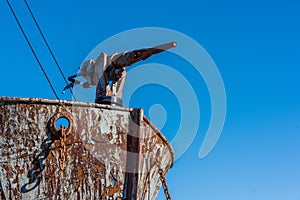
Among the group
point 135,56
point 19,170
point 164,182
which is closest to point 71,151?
point 19,170

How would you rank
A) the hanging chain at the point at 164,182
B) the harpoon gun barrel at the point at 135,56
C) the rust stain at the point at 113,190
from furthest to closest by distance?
the harpoon gun barrel at the point at 135,56 → the hanging chain at the point at 164,182 → the rust stain at the point at 113,190

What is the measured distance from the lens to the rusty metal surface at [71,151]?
4.96m

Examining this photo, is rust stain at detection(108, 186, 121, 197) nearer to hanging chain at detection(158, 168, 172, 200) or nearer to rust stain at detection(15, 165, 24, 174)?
hanging chain at detection(158, 168, 172, 200)

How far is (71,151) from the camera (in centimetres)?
510

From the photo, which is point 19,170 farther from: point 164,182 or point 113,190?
point 164,182

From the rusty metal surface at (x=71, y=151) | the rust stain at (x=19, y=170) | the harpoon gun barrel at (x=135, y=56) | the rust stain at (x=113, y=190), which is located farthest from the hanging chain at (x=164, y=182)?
the rust stain at (x=19, y=170)

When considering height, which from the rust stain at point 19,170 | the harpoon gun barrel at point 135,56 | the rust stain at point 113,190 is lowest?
the rust stain at point 113,190

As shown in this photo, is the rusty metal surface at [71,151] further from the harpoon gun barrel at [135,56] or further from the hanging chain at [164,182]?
the harpoon gun barrel at [135,56]

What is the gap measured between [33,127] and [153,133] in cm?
145

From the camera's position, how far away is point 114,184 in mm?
5234

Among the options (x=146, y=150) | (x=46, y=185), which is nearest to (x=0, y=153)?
(x=46, y=185)

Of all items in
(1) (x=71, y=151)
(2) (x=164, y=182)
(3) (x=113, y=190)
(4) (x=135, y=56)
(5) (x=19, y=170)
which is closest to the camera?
(5) (x=19, y=170)

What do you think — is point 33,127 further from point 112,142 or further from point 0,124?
point 112,142

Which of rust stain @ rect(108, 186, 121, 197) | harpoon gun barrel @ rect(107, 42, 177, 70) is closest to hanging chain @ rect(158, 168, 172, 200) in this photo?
rust stain @ rect(108, 186, 121, 197)
